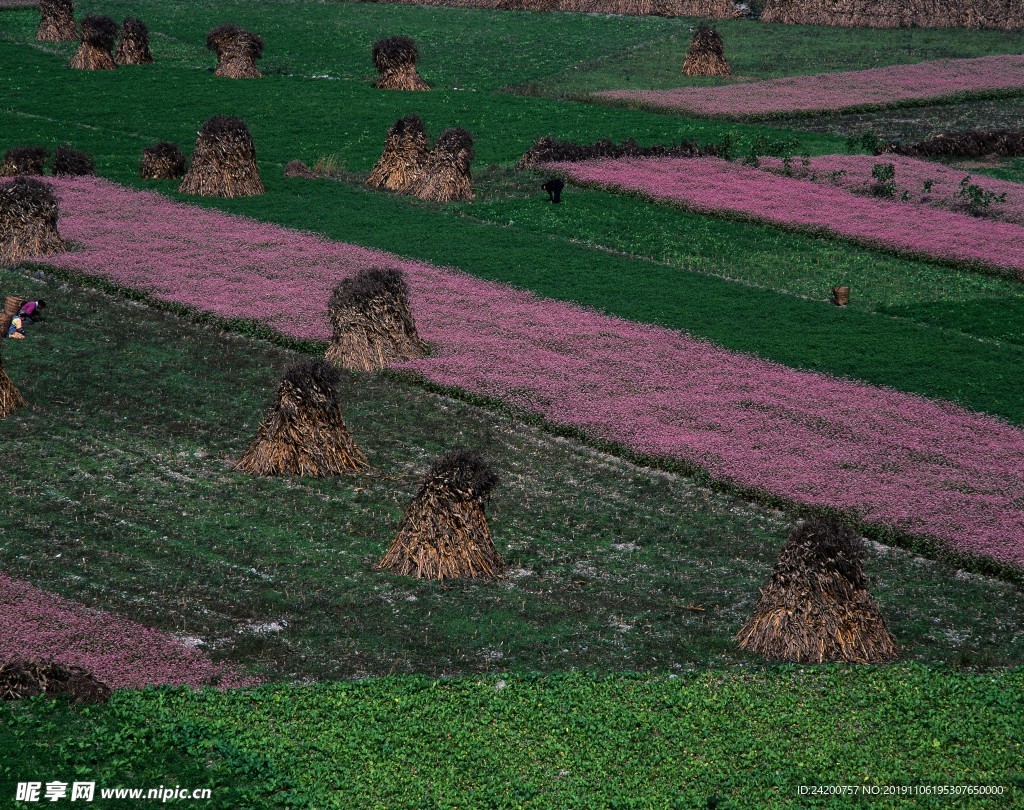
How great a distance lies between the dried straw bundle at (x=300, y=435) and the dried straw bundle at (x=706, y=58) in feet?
153

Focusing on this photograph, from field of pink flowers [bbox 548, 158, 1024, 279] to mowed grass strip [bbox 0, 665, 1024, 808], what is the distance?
78.2 feet

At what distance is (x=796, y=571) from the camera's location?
19.0 m

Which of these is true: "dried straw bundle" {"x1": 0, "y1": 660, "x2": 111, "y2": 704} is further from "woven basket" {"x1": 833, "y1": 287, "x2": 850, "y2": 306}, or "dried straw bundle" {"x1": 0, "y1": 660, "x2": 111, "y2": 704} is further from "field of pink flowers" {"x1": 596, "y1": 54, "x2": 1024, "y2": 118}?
"field of pink flowers" {"x1": 596, "y1": 54, "x2": 1024, "y2": 118}

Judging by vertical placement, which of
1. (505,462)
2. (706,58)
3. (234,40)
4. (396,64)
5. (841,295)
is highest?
(706,58)

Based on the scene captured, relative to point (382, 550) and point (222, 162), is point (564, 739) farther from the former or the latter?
point (222, 162)

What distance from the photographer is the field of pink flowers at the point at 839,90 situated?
59.4 metres

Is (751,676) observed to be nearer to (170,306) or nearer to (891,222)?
(170,306)

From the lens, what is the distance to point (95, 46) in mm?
61750

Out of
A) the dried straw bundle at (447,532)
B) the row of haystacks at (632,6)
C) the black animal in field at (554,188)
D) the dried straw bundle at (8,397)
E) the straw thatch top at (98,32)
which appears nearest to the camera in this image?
the dried straw bundle at (447,532)

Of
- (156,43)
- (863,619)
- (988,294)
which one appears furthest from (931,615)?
(156,43)

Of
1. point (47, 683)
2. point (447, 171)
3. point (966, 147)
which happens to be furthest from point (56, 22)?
point (47, 683)

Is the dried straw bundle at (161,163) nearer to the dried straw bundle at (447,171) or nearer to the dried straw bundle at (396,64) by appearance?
the dried straw bundle at (447,171)

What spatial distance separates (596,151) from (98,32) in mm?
24356

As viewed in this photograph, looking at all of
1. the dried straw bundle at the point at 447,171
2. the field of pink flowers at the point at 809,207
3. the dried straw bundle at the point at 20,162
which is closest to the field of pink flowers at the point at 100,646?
the dried straw bundle at the point at 447,171
